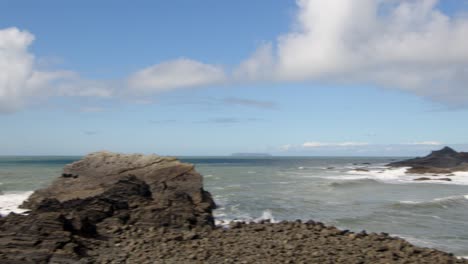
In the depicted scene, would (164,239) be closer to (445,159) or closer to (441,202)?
(441,202)

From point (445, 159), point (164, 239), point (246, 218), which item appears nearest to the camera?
point (164, 239)

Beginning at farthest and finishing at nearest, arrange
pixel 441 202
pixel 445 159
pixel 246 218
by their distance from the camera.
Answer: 1. pixel 445 159
2. pixel 441 202
3. pixel 246 218

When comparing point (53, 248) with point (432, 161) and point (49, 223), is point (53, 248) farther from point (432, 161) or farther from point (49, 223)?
point (432, 161)

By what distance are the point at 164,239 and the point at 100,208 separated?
16.5 feet

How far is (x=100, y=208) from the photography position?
20.7m

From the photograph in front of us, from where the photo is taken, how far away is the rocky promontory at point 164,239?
1444 centimetres

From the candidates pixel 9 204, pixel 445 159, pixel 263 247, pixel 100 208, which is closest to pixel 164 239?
pixel 263 247

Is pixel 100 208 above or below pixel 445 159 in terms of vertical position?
below

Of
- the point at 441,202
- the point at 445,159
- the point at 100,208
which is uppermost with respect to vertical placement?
the point at 445,159

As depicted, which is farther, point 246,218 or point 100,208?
point 246,218

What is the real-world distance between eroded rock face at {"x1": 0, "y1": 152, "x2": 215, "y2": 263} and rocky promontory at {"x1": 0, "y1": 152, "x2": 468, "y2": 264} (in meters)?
0.04

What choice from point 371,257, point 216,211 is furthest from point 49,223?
point 216,211

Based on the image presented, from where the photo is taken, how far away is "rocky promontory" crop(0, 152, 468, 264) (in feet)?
47.4

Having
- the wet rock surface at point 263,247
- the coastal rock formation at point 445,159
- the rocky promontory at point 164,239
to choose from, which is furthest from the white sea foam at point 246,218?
the coastal rock formation at point 445,159
